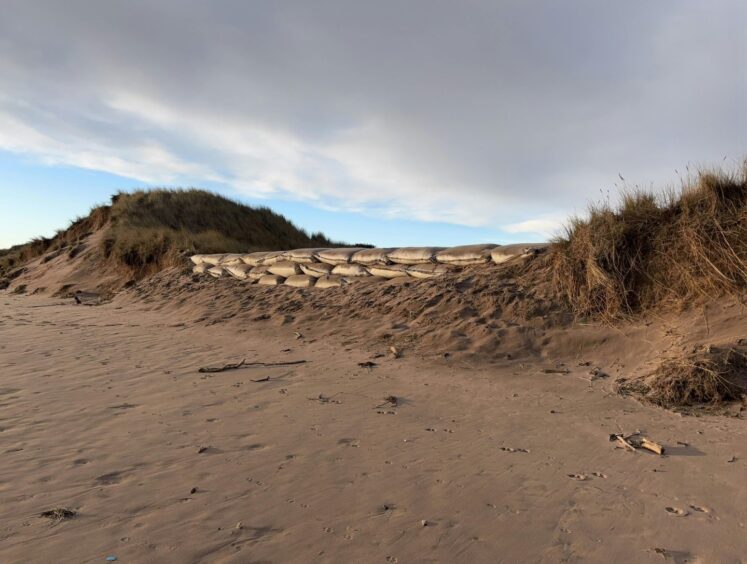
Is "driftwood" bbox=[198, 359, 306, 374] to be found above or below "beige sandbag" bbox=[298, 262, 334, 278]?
below

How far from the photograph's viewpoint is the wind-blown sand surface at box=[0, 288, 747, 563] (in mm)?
2008

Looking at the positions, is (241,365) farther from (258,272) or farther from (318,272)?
(258,272)

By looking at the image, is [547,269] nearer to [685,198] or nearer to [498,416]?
[685,198]

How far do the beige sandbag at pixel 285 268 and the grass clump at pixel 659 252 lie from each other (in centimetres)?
495

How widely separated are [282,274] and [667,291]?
257 inches

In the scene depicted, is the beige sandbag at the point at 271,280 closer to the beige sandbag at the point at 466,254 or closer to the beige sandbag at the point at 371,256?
the beige sandbag at the point at 371,256

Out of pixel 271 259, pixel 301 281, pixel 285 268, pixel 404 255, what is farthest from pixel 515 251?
pixel 271 259

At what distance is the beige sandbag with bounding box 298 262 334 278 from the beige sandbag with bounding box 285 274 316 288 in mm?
110

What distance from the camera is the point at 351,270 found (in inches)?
336

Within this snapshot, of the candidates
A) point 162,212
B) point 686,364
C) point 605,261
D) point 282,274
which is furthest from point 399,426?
point 162,212

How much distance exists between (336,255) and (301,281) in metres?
0.81

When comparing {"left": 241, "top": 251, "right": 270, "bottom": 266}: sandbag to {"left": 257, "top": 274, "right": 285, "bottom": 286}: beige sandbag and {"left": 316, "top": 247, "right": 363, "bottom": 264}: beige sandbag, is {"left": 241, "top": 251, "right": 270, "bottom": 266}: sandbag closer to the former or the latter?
{"left": 257, "top": 274, "right": 285, "bottom": 286}: beige sandbag

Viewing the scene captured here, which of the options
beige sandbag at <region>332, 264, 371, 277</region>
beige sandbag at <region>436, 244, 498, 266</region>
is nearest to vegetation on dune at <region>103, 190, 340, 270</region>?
beige sandbag at <region>332, 264, 371, 277</region>

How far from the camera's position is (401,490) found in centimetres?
246
